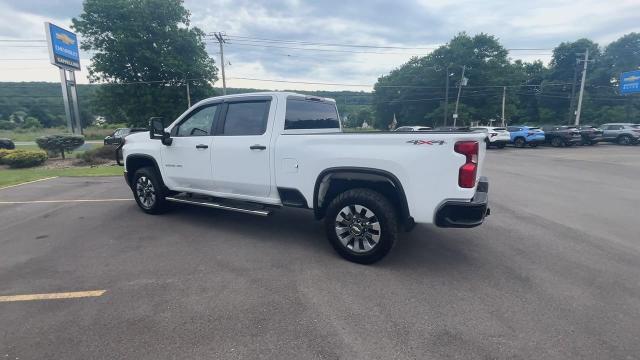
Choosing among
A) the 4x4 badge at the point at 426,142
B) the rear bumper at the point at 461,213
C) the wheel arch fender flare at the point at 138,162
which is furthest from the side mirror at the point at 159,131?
the rear bumper at the point at 461,213

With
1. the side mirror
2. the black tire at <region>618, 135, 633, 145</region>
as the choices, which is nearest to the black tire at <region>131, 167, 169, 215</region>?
the side mirror

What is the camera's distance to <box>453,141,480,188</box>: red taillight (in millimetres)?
3178

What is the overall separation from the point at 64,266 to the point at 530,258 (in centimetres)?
572

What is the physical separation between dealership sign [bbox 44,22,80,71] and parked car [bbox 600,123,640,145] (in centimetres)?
4152

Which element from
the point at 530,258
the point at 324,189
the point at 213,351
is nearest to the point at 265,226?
the point at 324,189

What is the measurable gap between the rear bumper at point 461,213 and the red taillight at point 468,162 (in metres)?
0.21

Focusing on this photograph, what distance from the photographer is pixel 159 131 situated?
5.24 metres

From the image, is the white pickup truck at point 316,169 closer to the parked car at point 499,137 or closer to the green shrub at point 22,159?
the green shrub at point 22,159

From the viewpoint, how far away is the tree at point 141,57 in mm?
29203

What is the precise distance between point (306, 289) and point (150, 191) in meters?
4.01

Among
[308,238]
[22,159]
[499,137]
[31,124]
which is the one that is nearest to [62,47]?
[22,159]

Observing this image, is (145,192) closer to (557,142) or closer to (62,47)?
(62,47)

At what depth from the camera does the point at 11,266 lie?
3893 mm

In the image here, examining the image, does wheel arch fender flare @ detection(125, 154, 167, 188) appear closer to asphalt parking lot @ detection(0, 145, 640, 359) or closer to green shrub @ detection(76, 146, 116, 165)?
asphalt parking lot @ detection(0, 145, 640, 359)
